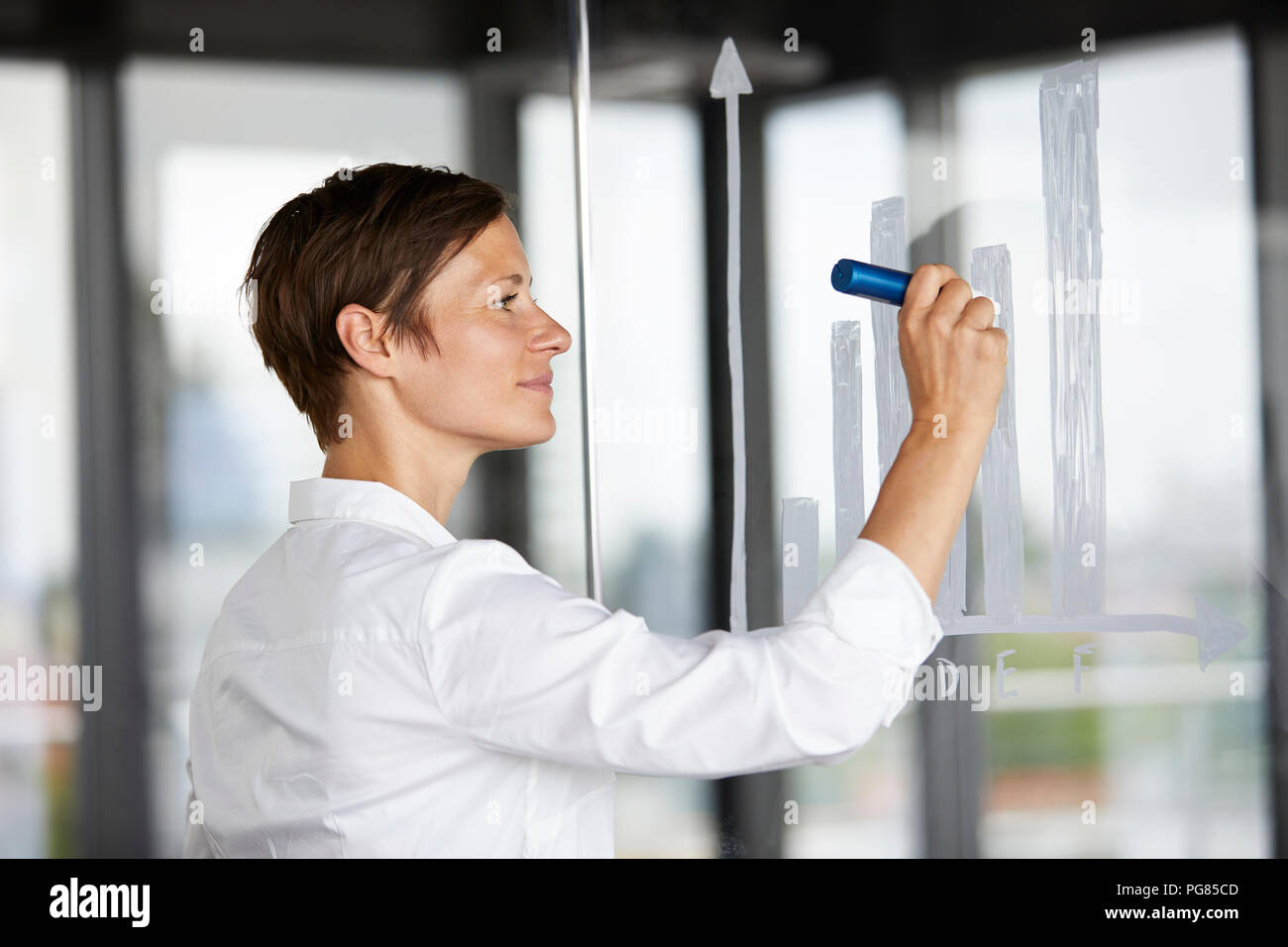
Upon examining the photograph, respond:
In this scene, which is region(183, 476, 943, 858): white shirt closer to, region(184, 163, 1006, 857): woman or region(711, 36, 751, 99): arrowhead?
region(184, 163, 1006, 857): woman

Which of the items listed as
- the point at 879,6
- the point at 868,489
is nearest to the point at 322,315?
the point at 868,489

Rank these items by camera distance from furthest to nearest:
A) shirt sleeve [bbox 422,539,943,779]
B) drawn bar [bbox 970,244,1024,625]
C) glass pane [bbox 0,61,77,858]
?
glass pane [bbox 0,61,77,858]
drawn bar [bbox 970,244,1024,625]
shirt sleeve [bbox 422,539,943,779]

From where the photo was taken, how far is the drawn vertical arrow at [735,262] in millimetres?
1208

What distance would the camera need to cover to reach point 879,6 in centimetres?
119

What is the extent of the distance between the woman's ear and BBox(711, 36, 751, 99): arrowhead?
0.58 metres

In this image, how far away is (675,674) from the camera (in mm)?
630

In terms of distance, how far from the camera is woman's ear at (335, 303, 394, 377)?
2.64 ft

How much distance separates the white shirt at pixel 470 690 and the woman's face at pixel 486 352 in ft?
0.28

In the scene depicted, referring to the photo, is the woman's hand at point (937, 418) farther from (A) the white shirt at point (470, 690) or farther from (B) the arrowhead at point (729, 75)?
(B) the arrowhead at point (729, 75)

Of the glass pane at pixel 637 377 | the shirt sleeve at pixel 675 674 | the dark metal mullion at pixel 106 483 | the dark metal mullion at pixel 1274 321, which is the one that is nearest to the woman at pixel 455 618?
the shirt sleeve at pixel 675 674

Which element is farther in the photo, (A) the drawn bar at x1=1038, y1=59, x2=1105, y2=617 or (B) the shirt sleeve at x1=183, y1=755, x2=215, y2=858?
(A) the drawn bar at x1=1038, y1=59, x2=1105, y2=617

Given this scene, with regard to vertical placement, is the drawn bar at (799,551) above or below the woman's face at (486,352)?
below

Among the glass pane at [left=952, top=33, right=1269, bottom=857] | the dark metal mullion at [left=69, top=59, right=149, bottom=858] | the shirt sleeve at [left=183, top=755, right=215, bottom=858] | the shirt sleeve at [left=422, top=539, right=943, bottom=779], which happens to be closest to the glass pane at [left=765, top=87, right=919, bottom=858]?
the glass pane at [left=952, top=33, right=1269, bottom=857]
